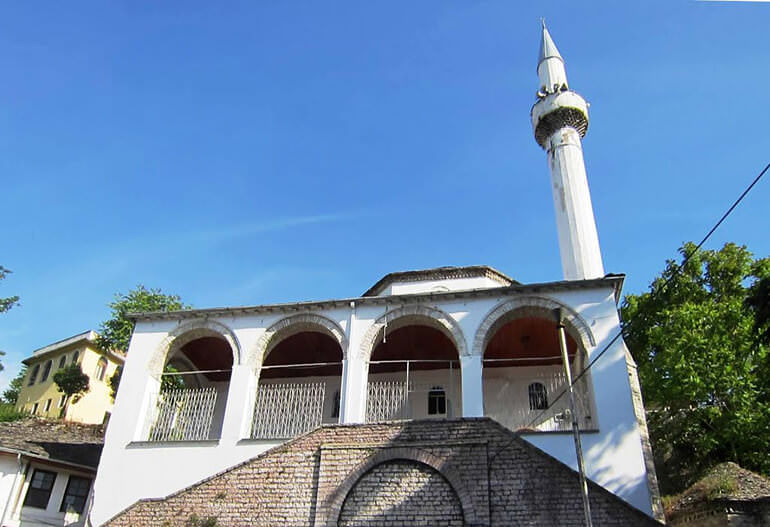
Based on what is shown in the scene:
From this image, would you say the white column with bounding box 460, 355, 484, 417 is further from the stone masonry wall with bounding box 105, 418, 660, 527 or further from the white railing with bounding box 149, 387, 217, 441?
the white railing with bounding box 149, 387, 217, 441

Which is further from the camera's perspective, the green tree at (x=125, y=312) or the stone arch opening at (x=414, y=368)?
the green tree at (x=125, y=312)

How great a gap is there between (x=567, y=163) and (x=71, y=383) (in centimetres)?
2881

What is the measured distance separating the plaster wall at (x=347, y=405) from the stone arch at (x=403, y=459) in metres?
2.30

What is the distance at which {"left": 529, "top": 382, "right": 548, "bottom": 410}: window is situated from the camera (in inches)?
643

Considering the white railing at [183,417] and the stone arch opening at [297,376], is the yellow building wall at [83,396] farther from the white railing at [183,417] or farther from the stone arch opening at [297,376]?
A: the white railing at [183,417]

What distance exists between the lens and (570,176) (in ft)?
73.4

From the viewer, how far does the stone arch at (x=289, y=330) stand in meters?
15.0

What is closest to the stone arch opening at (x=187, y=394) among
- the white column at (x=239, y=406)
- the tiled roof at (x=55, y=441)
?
the white column at (x=239, y=406)

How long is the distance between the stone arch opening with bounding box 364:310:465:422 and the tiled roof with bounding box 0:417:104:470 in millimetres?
9205

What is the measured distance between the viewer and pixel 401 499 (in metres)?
11.0

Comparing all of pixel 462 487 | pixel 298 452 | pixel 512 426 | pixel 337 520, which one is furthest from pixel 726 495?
pixel 298 452

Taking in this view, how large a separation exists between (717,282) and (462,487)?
1671 centimetres

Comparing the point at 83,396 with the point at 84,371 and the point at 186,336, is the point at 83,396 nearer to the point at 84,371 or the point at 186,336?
the point at 84,371

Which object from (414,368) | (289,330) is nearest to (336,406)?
(414,368)
